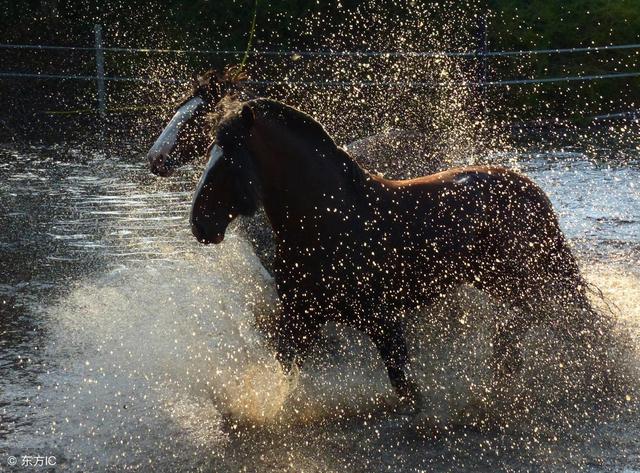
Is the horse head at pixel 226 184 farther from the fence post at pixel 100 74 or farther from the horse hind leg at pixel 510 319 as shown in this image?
the fence post at pixel 100 74

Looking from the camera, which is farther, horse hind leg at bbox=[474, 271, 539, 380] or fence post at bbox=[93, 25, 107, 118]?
fence post at bbox=[93, 25, 107, 118]

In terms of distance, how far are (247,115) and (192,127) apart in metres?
1.27

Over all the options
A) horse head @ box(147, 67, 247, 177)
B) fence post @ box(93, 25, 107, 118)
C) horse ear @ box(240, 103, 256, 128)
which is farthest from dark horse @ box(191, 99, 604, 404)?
fence post @ box(93, 25, 107, 118)

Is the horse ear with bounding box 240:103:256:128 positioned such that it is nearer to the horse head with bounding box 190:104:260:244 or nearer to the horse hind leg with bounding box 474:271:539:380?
the horse head with bounding box 190:104:260:244

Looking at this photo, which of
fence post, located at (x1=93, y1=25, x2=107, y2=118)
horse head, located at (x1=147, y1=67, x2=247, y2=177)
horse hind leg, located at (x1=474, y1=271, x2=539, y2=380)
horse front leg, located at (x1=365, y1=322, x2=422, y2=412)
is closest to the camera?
horse front leg, located at (x1=365, y1=322, x2=422, y2=412)

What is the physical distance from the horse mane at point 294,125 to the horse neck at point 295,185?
0.04 m

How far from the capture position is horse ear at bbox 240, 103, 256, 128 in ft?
12.7

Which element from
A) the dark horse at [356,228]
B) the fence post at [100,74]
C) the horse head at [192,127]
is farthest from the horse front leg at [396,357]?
the fence post at [100,74]

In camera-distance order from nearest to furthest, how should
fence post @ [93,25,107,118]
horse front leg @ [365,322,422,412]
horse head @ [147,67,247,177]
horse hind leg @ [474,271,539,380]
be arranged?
horse front leg @ [365,322,422,412] < horse hind leg @ [474,271,539,380] < horse head @ [147,67,247,177] < fence post @ [93,25,107,118]

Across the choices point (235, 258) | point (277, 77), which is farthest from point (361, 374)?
point (277, 77)

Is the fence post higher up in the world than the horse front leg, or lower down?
lower down

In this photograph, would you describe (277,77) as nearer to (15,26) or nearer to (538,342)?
(15,26)

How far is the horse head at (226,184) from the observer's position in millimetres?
3889

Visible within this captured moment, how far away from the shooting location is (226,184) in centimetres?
394
